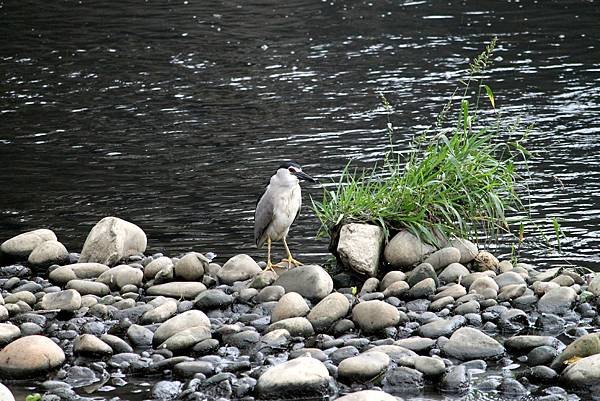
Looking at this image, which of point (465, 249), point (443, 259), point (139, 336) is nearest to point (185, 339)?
point (139, 336)

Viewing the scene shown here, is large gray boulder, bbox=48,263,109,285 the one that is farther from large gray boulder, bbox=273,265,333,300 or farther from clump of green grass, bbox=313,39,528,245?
clump of green grass, bbox=313,39,528,245

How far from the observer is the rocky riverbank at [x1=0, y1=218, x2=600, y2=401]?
8625 millimetres

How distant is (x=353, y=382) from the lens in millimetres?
8688

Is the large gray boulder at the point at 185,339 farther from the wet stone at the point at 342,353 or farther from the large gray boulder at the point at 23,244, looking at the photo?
the large gray boulder at the point at 23,244

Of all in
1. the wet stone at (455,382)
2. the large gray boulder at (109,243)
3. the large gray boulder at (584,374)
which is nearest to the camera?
the large gray boulder at (584,374)

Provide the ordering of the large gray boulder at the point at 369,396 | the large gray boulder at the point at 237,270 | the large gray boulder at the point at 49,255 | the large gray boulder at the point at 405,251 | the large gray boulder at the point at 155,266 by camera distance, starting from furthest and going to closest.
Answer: the large gray boulder at the point at 49,255
the large gray boulder at the point at 155,266
the large gray boulder at the point at 237,270
the large gray boulder at the point at 405,251
the large gray boulder at the point at 369,396

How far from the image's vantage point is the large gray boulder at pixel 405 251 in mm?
Result: 11258

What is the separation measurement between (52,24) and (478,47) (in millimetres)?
12575

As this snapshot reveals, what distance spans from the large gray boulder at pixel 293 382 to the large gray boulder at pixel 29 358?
1906 mm

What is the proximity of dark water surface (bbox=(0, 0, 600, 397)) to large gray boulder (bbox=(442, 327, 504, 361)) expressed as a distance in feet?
9.73

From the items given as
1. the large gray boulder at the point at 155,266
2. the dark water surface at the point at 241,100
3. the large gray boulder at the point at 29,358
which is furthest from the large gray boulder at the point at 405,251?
the large gray boulder at the point at 29,358

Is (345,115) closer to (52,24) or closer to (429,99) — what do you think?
(429,99)

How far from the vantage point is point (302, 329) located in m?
9.80

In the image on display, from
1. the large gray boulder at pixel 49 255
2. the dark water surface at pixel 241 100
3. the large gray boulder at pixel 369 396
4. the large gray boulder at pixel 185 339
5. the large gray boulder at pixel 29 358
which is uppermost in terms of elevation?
the large gray boulder at pixel 369 396
